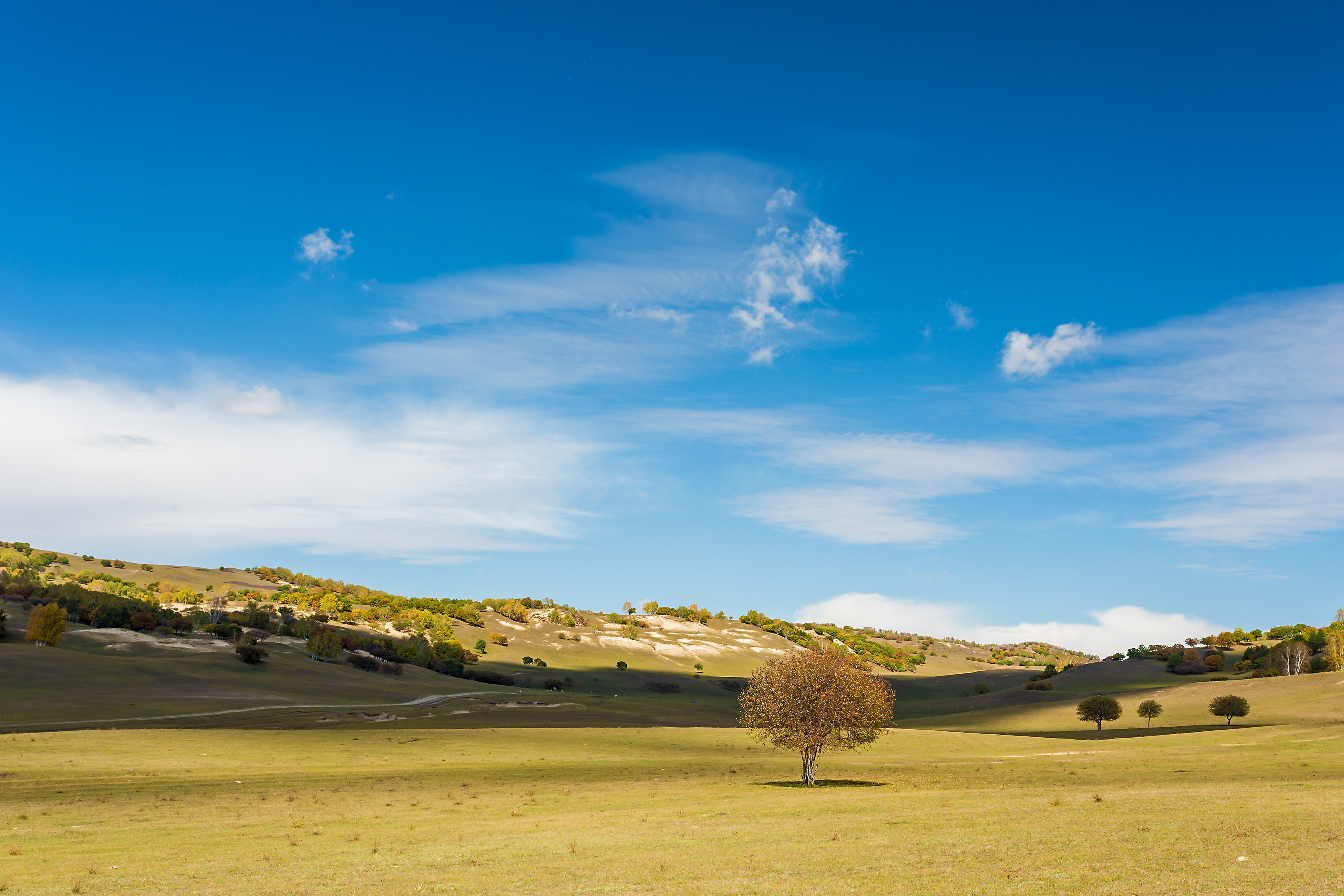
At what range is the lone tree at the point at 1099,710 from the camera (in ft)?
357

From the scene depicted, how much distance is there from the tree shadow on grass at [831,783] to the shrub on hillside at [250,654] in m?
102

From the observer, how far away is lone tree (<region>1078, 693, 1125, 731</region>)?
108938mm

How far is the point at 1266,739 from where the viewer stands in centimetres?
7462

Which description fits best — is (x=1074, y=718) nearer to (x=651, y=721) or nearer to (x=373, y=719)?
(x=651, y=721)

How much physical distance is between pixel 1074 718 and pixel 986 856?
386 ft

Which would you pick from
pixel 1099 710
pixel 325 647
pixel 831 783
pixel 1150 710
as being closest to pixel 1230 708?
pixel 1150 710

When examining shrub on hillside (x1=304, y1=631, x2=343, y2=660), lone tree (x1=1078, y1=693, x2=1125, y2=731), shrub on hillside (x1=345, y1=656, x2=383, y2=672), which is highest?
lone tree (x1=1078, y1=693, x2=1125, y2=731)

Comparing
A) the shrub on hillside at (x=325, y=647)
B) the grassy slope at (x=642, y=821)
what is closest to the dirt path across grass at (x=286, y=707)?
the grassy slope at (x=642, y=821)

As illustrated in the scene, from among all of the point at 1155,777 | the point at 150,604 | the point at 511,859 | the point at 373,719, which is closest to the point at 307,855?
the point at 511,859

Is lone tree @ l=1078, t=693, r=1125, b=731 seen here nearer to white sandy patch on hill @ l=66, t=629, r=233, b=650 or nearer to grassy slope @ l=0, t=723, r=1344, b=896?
grassy slope @ l=0, t=723, r=1344, b=896

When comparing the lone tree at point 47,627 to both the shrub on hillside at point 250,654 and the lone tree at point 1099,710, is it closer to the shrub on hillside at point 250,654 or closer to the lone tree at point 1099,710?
the shrub on hillside at point 250,654

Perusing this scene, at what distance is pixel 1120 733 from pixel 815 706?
70.3 m

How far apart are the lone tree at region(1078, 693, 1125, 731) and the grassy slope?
129 feet

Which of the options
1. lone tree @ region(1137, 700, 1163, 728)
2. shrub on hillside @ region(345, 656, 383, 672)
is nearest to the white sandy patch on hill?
shrub on hillside @ region(345, 656, 383, 672)
